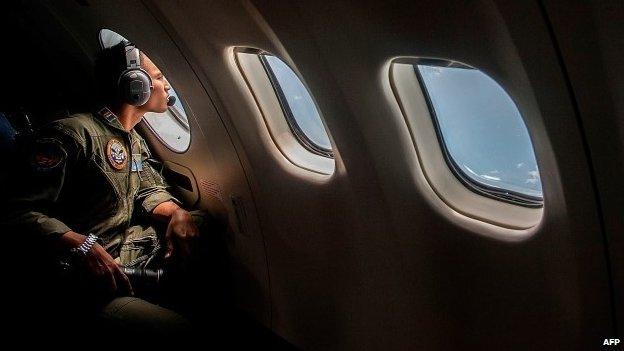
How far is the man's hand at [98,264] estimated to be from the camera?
2.02 meters

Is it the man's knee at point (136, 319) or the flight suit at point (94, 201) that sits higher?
the flight suit at point (94, 201)

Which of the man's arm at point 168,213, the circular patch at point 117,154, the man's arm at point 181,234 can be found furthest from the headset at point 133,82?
the man's arm at point 181,234

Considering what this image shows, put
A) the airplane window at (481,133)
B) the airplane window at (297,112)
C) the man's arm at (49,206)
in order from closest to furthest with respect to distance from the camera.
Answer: the airplane window at (481,133) < the man's arm at (49,206) < the airplane window at (297,112)

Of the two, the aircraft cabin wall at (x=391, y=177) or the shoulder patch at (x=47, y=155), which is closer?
the aircraft cabin wall at (x=391, y=177)

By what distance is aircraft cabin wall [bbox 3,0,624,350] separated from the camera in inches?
37.7

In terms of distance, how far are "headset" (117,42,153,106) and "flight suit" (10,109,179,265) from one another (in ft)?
0.77

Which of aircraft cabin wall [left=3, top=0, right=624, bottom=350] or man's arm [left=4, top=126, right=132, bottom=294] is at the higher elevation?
aircraft cabin wall [left=3, top=0, right=624, bottom=350]

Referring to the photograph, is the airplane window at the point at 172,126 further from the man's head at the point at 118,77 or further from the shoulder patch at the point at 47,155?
the shoulder patch at the point at 47,155

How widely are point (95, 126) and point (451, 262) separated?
83.1 inches

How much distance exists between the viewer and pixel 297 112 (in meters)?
2.41
